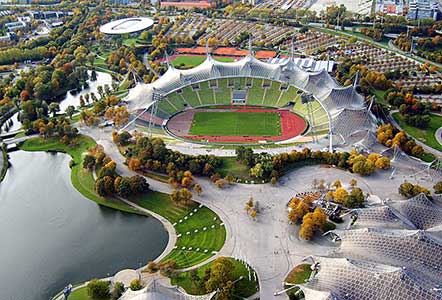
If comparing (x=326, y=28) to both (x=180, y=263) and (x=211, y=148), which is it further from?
(x=180, y=263)

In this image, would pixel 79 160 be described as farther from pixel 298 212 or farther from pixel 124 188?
pixel 298 212

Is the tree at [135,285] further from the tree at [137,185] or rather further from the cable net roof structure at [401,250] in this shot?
the cable net roof structure at [401,250]

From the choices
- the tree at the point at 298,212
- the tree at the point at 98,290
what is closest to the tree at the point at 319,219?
the tree at the point at 298,212

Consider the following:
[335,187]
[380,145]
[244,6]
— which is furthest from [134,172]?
[244,6]

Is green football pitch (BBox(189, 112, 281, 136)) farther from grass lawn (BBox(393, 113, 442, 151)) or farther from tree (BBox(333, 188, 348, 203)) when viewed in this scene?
tree (BBox(333, 188, 348, 203))

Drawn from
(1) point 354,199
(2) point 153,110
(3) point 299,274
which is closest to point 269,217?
(3) point 299,274

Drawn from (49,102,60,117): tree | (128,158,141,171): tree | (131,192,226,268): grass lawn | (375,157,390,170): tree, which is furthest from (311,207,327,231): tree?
(49,102,60,117): tree
